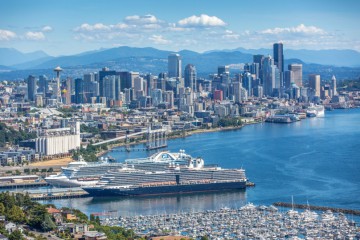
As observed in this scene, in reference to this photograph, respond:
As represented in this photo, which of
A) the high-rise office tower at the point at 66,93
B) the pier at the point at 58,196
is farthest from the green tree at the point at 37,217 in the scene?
the high-rise office tower at the point at 66,93

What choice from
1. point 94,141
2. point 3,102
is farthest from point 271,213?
point 3,102

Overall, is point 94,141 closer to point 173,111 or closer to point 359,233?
point 173,111

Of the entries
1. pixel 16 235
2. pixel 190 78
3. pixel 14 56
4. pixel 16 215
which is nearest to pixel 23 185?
pixel 16 215

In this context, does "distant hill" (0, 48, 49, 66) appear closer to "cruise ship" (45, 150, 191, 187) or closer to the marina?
"cruise ship" (45, 150, 191, 187)

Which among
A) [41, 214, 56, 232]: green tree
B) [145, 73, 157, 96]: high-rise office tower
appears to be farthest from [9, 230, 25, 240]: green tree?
[145, 73, 157, 96]: high-rise office tower

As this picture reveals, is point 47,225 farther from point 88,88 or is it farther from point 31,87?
point 88,88
